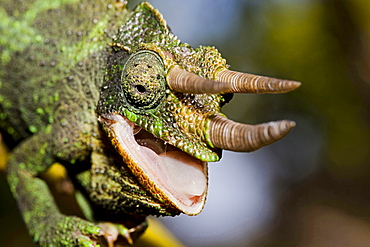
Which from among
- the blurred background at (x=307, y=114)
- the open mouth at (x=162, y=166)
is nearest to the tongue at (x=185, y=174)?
the open mouth at (x=162, y=166)

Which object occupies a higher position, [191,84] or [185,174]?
[191,84]

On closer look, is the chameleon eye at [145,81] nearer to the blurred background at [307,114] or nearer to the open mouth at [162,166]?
the open mouth at [162,166]

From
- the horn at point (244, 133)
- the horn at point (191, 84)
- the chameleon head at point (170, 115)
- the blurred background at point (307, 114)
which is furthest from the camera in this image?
the blurred background at point (307, 114)

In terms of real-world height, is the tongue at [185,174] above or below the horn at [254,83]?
below

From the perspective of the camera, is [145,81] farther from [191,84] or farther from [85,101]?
[85,101]

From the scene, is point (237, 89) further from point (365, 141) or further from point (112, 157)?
point (365, 141)

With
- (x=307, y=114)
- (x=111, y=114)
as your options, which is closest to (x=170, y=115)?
(x=111, y=114)

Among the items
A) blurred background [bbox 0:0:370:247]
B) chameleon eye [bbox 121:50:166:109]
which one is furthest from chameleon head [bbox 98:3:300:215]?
blurred background [bbox 0:0:370:247]
